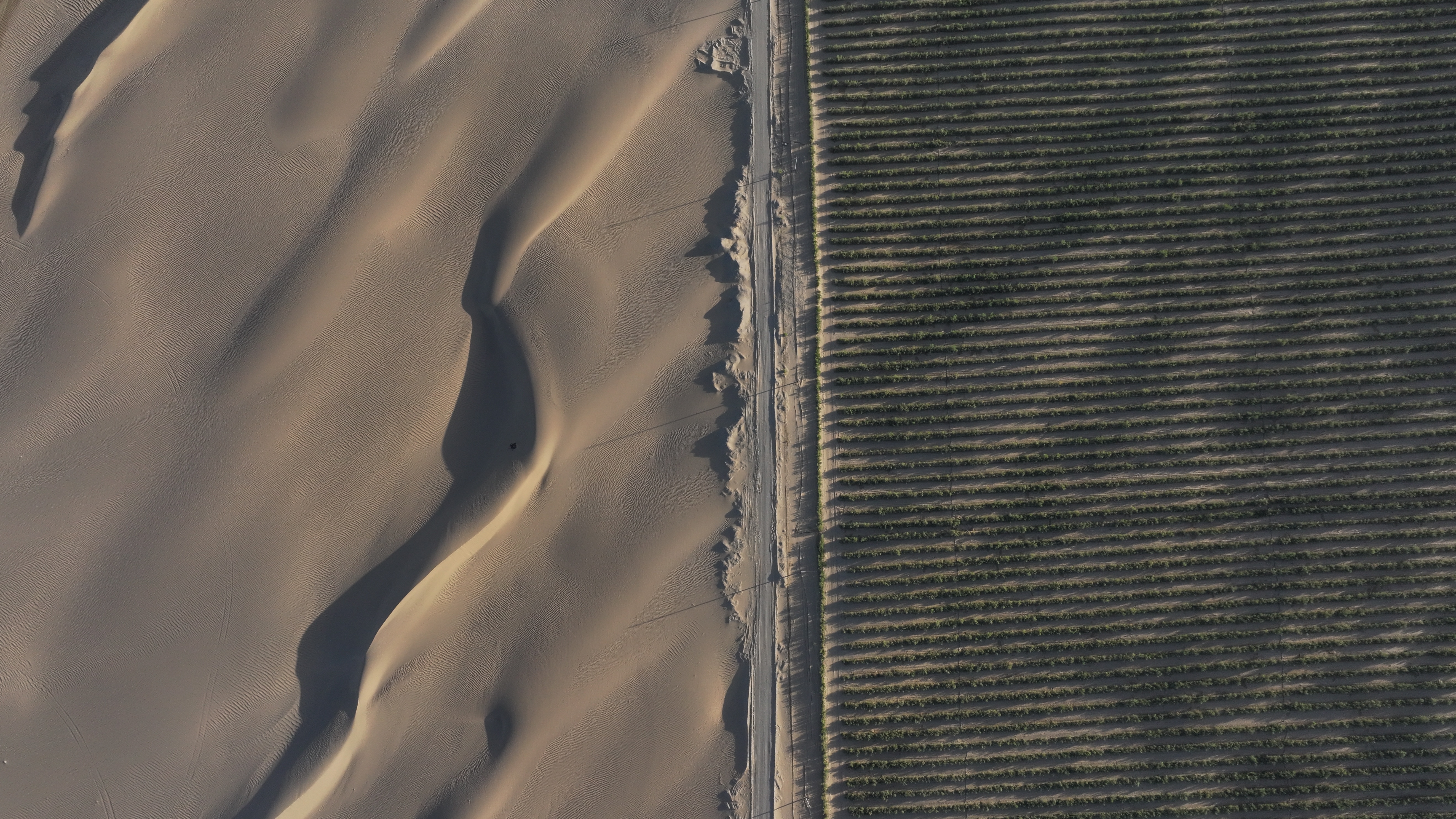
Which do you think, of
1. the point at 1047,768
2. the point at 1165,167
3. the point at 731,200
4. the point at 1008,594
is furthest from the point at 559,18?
the point at 1047,768

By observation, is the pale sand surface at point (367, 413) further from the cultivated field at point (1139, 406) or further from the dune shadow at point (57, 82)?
the cultivated field at point (1139, 406)

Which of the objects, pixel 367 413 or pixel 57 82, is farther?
pixel 57 82

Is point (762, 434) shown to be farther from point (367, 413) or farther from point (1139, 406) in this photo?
point (367, 413)

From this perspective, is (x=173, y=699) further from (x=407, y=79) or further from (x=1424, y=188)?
(x=1424, y=188)

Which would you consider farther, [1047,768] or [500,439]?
[500,439]

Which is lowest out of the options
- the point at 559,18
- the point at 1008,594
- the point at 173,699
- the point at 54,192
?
the point at 1008,594

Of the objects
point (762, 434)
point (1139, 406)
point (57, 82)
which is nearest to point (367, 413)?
point (762, 434)

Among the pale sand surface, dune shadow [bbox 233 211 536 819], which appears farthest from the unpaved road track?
dune shadow [bbox 233 211 536 819]
